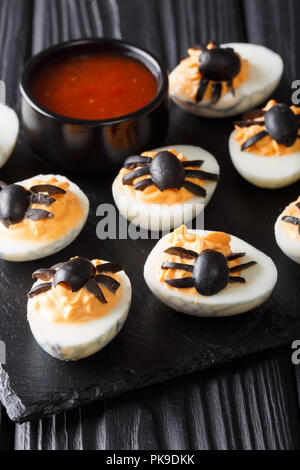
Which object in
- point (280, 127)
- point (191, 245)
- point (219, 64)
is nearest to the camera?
point (191, 245)

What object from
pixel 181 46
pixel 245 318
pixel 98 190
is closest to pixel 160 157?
pixel 98 190

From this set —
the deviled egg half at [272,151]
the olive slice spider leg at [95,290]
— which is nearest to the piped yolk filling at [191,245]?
the olive slice spider leg at [95,290]

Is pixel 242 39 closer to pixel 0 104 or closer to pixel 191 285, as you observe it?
pixel 0 104

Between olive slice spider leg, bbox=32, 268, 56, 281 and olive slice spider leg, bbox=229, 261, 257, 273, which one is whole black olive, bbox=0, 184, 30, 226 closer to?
olive slice spider leg, bbox=32, 268, 56, 281

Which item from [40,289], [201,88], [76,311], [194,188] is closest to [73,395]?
[76,311]

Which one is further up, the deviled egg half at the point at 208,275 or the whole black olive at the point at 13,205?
the whole black olive at the point at 13,205

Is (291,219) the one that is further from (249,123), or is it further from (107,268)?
(107,268)

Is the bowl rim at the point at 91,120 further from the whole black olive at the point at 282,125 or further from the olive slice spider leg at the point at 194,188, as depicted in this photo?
the whole black olive at the point at 282,125
